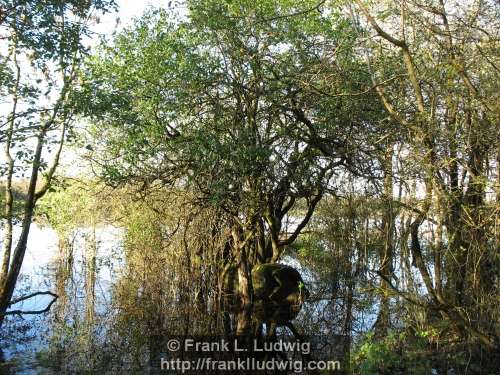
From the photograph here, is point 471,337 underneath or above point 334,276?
underneath

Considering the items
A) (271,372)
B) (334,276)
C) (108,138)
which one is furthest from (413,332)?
(108,138)

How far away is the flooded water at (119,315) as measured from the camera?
793 centimetres

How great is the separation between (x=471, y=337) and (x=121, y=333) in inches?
221

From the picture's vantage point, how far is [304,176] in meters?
9.73

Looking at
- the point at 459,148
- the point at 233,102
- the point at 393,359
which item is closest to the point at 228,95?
the point at 233,102

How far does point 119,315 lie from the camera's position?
9.92m

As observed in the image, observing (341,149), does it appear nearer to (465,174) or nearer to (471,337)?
(465,174)

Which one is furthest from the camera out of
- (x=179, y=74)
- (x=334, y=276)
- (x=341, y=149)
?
(x=334, y=276)

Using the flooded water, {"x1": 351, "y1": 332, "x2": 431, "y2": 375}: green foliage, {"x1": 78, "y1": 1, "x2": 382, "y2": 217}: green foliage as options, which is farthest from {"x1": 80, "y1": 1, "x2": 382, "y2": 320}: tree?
{"x1": 351, "y1": 332, "x2": 431, "y2": 375}: green foliage

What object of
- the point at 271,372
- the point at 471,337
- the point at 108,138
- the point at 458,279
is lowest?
the point at 271,372

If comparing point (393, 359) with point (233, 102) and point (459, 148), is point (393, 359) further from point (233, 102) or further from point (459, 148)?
point (233, 102)

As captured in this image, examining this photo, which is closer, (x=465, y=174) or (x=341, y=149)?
(x=465, y=174)

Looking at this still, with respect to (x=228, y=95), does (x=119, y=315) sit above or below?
below

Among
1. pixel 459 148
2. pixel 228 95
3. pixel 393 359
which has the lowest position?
pixel 393 359
